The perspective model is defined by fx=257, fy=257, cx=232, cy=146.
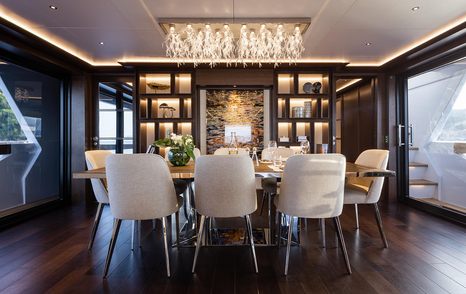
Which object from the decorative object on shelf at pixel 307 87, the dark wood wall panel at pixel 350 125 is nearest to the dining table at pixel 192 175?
the decorative object on shelf at pixel 307 87

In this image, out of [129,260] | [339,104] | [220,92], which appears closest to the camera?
[129,260]

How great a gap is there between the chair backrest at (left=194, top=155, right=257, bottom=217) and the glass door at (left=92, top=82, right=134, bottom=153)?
3.23 m

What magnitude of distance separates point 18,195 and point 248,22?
3.81m

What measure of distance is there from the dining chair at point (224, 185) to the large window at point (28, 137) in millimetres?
2919

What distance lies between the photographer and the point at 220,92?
4.75m

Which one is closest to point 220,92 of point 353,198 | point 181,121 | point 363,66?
point 181,121

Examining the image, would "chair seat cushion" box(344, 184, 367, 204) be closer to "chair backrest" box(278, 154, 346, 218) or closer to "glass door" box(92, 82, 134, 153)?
"chair backrest" box(278, 154, 346, 218)

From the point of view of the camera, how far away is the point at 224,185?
195 cm

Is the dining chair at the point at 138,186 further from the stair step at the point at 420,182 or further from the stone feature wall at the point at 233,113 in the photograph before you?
the stair step at the point at 420,182

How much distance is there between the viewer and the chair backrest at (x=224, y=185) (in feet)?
6.27

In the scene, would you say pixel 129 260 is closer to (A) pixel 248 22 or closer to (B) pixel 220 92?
(A) pixel 248 22

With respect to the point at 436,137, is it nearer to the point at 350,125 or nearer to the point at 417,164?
the point at 417,164

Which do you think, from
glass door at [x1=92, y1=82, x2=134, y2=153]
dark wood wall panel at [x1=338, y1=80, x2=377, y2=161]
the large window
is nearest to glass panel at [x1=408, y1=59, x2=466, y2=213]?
dark wood wall panel at [x1=338, y1=80, x2=377, y2=161]

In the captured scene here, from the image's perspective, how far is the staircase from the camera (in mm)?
4031
